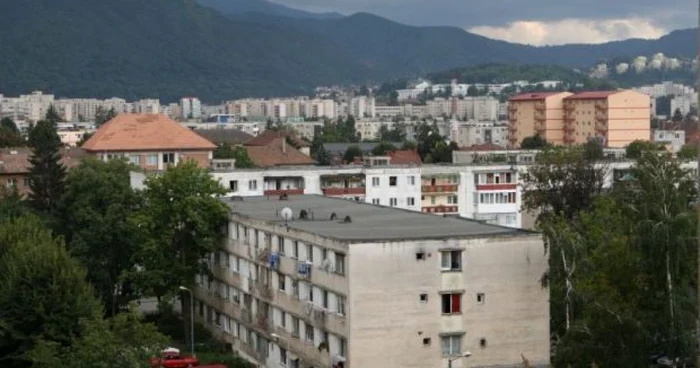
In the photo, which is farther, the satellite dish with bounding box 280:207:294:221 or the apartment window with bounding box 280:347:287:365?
the satellite dish with bounding box 280:207:294:221

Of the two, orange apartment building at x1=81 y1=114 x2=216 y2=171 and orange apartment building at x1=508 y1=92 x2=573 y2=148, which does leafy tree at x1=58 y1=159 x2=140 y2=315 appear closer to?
orange apartment building at x1=81 y1=114 x2=216 y2=171

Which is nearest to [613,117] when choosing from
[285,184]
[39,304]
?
[285,184]

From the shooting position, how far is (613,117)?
383ft

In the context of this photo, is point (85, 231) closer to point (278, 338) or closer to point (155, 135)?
point (278, 338)

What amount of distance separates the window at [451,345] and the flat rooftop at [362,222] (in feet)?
7.58

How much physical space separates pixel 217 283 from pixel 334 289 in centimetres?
1102

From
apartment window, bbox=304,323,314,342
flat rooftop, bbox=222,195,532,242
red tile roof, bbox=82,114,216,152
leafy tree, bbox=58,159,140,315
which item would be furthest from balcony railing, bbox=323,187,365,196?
apartment window, bbox=304,323,314,342

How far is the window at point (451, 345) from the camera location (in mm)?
30234

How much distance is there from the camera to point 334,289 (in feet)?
101

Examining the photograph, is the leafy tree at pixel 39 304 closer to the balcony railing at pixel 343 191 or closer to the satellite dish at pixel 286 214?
the satellite dish at pixel 286 214

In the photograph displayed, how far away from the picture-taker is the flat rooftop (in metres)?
31.2

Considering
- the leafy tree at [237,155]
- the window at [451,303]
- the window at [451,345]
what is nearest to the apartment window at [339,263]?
the window at [451,303]

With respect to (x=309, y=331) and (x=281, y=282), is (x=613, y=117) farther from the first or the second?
(x=309, y=331)

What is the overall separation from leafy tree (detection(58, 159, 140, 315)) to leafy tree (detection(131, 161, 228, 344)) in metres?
1.76
